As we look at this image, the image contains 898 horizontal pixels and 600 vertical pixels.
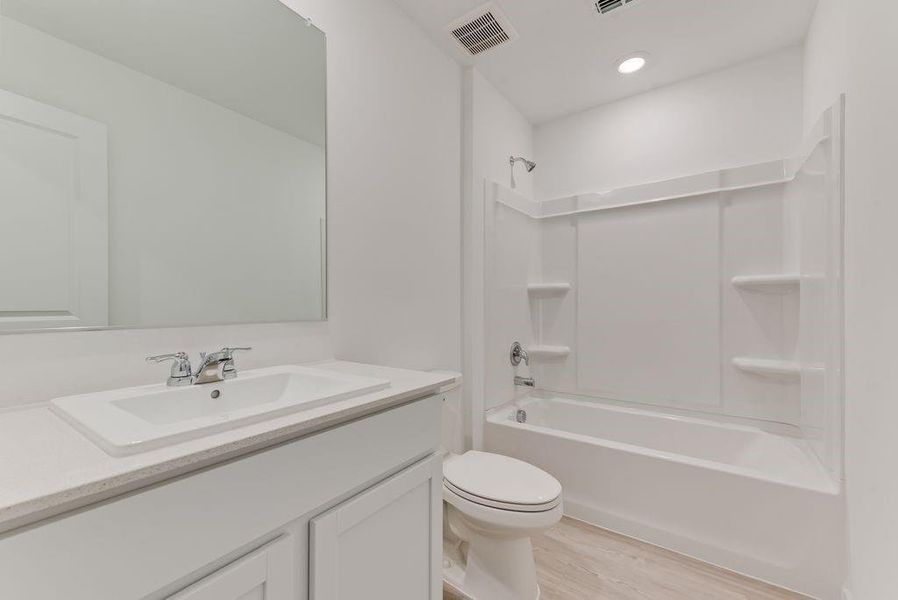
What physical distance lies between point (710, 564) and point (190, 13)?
9.14ft

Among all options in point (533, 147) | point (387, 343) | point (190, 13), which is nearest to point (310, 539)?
point (387, 343)

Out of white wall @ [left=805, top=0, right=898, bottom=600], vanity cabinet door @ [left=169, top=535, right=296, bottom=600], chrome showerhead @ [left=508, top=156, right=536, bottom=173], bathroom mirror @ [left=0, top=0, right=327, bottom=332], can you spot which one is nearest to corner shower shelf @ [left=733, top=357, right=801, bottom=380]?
white wall @ [left=805, top=0, right=898, bottom=600]

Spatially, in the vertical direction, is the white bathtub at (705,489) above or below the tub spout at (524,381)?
below

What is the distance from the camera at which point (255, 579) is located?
2.11ft

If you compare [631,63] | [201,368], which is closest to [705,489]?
[201,368]

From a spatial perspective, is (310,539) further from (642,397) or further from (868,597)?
(642,397)

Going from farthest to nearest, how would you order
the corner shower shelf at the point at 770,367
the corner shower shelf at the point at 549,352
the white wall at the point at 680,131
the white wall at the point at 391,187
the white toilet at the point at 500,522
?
the corner shower shelf at the point at 549,352 < the white wall at the point at 680,131 < the corner shower shelf at the point at 770,367 < the white wall at the point at 391,187 < the white toilet at the point at 500,522

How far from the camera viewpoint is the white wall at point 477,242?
7.05ft

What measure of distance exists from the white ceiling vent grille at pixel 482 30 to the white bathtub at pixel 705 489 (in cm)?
205

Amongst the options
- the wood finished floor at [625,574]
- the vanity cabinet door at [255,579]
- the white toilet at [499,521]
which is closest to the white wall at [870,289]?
the wood finished floor at [625,574]

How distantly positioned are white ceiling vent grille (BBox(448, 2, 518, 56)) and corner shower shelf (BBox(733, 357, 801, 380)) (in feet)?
6.88

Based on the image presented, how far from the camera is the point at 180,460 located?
0.54m

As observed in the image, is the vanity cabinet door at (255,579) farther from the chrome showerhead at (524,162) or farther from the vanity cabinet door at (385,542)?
the chrome showerhead at (524,162)

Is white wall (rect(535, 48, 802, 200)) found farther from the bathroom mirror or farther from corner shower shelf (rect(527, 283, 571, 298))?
the bathroom mirror
